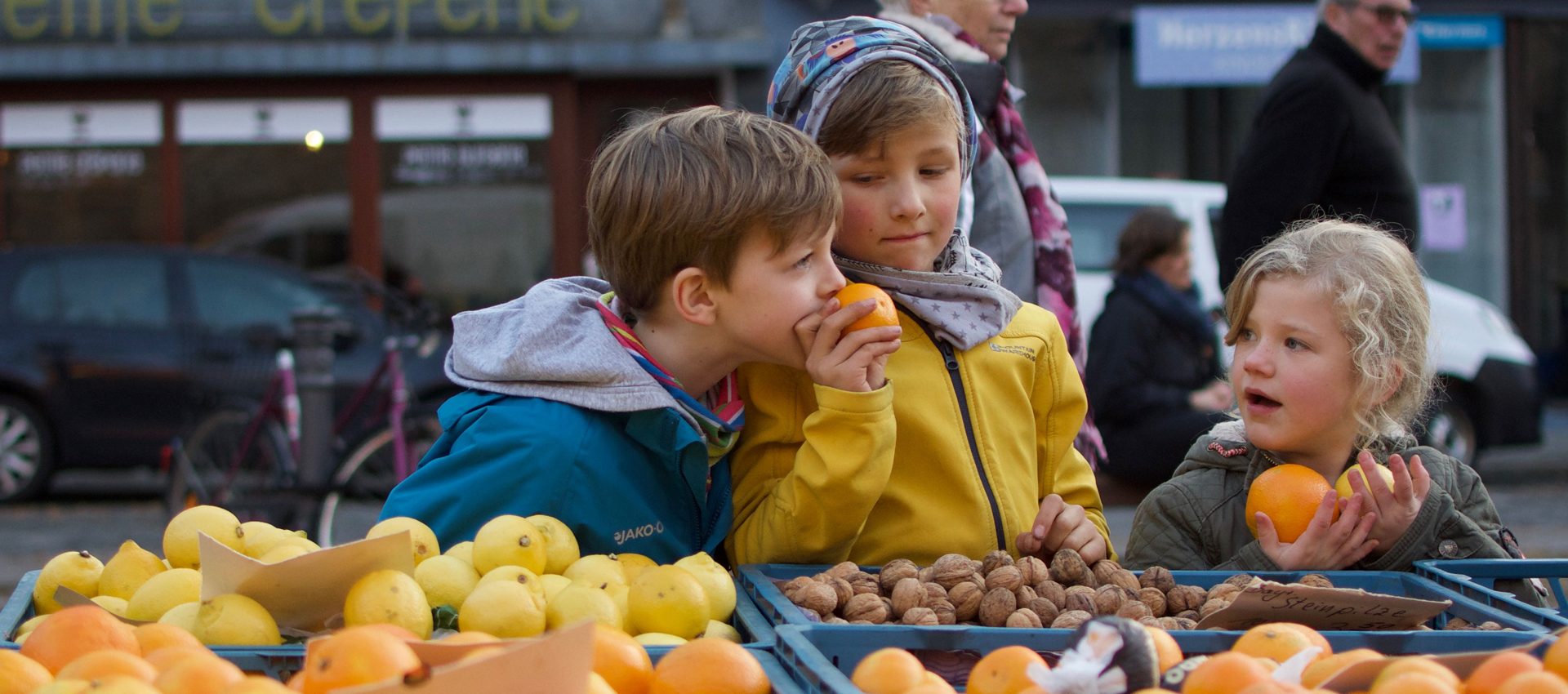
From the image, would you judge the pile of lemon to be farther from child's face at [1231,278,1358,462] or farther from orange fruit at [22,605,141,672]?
child's face at [1231,278,1358,462]

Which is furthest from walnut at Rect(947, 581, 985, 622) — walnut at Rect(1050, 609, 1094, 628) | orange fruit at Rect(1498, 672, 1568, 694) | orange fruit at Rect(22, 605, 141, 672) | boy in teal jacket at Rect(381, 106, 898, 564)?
orange fruit at Rect(22, 605, 141, 672)

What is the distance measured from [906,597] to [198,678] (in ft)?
2.91

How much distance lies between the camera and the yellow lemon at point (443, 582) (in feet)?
5.83

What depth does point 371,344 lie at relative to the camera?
8.41 metres

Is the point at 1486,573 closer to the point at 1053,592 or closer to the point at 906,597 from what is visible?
the point at 1053,592

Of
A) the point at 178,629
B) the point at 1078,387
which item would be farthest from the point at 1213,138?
the point at 178,629

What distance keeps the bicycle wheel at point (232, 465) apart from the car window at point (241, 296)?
4.76 feet

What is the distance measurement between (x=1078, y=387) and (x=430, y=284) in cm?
988

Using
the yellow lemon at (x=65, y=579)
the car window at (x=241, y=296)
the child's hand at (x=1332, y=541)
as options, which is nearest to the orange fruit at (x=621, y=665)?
the yellow lemon at (x=65, y=579)

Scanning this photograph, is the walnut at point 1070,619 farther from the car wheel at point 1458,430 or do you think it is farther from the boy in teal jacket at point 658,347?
the car wheel at point 1458,430

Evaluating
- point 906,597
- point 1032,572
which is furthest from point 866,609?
point 1032,572

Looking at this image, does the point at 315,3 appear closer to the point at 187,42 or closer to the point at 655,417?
the point at 187,42

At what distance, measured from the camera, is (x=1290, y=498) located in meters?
2.24

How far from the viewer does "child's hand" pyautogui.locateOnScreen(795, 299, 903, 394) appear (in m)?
2.03
